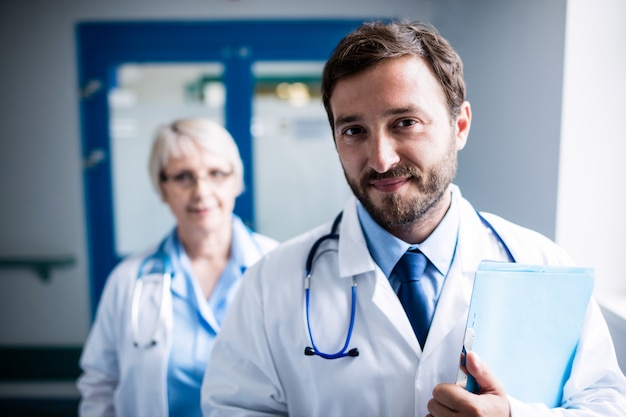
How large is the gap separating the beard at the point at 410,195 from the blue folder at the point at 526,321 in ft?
0.60

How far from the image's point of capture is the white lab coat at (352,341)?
805mm

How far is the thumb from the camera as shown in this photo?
0.69 meters

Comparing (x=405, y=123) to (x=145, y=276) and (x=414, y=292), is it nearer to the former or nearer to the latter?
(x=414, y=292)

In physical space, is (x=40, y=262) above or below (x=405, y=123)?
below

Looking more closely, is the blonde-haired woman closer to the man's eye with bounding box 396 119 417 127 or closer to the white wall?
the man's eye with bounding box 396 119 417 127

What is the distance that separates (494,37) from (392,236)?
3.72ft

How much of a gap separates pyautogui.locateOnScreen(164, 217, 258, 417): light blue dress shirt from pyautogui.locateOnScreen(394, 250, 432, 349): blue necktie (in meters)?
0.63

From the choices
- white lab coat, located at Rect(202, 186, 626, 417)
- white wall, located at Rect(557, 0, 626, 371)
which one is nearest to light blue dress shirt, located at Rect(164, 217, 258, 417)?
white lab coat, located at Rect(202, 186, 626, 417)

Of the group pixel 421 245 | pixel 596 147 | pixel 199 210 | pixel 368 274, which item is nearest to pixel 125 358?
pixel 199 210

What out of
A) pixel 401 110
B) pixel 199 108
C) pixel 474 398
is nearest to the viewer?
pixel 474 398

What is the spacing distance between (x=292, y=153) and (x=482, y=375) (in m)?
1.94

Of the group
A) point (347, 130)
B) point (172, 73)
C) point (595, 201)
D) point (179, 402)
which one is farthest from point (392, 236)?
point (172, 73)

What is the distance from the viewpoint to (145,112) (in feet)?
8.04

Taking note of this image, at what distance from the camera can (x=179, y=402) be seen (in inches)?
48.8
